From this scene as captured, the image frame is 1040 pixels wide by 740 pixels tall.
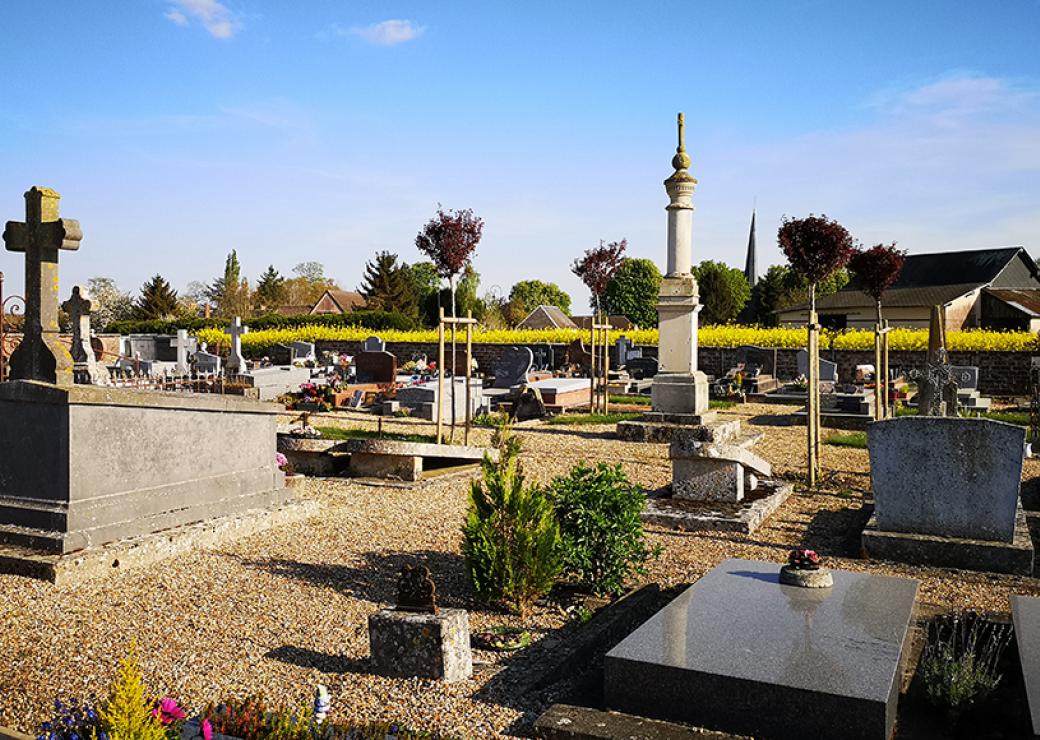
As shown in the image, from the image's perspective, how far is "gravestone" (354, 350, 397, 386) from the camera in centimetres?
2112

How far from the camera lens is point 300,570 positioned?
6.56m

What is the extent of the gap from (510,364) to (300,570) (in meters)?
15.3

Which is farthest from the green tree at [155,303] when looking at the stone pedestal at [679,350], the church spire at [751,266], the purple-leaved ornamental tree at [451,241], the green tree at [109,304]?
the church spire at [751,266]

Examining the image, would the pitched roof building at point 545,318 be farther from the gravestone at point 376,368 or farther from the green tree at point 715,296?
the gravestone at point 376,368

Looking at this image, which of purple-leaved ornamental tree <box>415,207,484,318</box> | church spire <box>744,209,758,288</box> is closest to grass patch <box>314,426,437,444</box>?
purple-leaved ornamental tree <box>415,207,484,318</box>

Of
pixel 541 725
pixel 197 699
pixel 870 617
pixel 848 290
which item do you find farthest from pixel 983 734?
pixel 848 290

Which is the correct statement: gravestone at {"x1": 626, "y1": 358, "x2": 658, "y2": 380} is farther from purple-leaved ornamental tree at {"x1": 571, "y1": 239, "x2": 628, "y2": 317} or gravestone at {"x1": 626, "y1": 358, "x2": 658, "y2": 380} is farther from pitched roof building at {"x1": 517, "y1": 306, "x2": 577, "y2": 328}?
pitched roof building at {"x1": 517, "y1": 306, "x2": 577, "y2": 328}

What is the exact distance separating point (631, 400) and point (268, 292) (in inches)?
1910

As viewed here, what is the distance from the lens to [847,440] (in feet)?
46.2

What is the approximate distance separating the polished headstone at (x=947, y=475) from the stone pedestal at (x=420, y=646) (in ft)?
14.2

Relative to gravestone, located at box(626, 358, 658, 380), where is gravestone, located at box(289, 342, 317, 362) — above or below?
above

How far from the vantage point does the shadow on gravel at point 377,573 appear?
239 inches

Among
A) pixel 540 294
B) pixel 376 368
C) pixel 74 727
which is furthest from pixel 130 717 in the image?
pixel 540 294

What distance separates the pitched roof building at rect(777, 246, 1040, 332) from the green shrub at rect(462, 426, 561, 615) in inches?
Result: 1721
